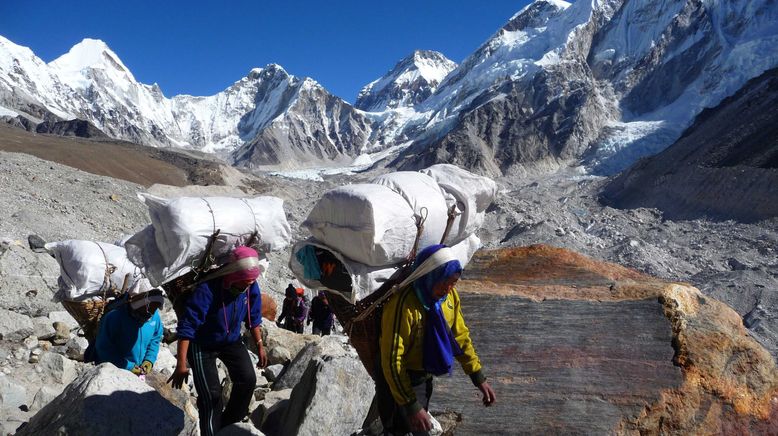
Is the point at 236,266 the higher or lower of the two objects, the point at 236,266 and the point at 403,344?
the higher

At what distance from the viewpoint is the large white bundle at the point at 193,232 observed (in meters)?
3.60

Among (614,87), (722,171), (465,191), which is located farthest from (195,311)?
(614,87)

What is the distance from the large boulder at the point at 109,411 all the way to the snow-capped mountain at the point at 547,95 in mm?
73311

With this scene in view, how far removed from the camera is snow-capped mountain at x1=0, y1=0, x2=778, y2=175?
258 ft

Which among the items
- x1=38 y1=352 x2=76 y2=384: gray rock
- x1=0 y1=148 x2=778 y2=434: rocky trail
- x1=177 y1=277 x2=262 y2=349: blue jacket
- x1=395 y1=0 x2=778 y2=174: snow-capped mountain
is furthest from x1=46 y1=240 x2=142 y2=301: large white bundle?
x1=395 y1=0 x2=778 y2=174: snow-capped mountain

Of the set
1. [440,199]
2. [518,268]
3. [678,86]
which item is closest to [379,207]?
[440,199]

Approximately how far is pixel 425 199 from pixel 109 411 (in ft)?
6.36

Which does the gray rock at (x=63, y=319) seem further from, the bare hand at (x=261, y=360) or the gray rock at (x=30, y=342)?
the bare hand at (x=261, y=360)

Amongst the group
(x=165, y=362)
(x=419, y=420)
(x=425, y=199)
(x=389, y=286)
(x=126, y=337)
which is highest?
(x=425, y=199)

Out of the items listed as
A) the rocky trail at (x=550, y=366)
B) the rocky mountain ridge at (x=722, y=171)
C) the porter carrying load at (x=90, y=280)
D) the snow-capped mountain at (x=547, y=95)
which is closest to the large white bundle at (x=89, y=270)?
the porter carrying load at (x=90, y=280)

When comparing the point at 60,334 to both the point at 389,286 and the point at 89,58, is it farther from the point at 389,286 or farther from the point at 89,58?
the point at 89,58

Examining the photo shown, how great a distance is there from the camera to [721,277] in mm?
17750

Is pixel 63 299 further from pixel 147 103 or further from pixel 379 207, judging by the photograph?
pixel 147 103

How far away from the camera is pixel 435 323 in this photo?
2713 mm
